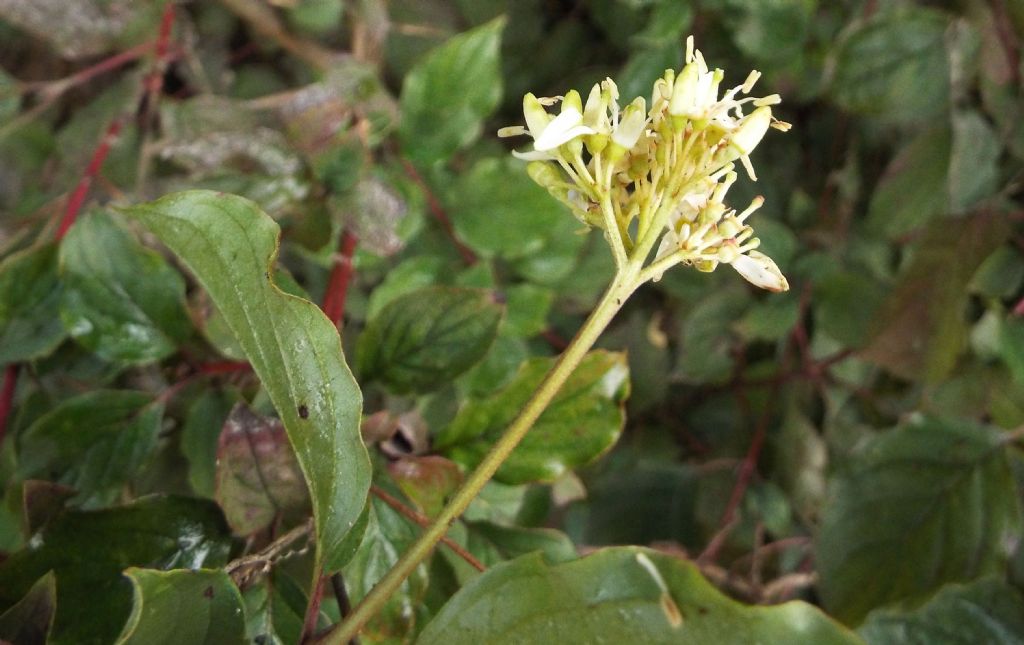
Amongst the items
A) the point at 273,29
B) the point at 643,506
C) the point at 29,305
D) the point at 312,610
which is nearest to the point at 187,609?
the point at 312,610

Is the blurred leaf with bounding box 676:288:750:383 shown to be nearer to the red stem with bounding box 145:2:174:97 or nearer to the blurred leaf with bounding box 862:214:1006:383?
the blurred leaf with bounding box 862:214:1006:383

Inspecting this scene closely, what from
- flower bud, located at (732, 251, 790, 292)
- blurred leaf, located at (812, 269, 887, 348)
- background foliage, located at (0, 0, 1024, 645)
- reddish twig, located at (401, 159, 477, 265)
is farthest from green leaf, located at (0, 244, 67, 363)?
blurred leaf, located at (812, 269, 887, 348)

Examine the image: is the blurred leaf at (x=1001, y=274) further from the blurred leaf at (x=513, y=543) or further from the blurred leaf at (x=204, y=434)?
the blurred leaf at (x=204, y=434)

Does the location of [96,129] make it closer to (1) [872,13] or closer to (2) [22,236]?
(2) [22,236]

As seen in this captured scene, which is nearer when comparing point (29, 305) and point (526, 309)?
point (29, 305)

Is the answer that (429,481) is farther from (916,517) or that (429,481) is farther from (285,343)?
(916,517)

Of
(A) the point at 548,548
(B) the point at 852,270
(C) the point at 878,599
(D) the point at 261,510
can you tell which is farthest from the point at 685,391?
(D) the point at 261,510

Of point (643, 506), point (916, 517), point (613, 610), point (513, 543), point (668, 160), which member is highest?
point (668, 160)
